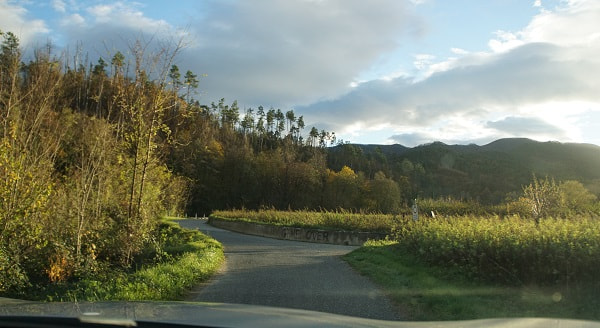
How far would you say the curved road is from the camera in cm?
809

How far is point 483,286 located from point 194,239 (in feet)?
42.2

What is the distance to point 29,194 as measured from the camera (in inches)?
400

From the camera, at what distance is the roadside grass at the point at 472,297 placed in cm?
716

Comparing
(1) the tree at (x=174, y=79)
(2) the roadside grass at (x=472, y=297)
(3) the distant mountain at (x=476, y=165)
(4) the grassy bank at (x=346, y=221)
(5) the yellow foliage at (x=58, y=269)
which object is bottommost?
(5) the yellow foliage at (x=58, y=269)

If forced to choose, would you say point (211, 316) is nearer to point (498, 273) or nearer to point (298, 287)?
point (298, 287)

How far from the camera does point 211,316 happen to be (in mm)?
3412

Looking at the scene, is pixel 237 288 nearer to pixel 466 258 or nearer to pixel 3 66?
pixel 466 258

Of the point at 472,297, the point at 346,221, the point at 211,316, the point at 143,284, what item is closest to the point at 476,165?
the point at 346,221

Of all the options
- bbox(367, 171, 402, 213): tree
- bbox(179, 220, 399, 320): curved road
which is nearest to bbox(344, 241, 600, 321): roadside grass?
bbox(179, 220, 399, 320): curved road

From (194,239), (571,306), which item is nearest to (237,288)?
(571,306)

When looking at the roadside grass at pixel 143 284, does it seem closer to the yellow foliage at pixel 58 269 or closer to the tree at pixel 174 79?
the yellow foliage at pixel 58 269

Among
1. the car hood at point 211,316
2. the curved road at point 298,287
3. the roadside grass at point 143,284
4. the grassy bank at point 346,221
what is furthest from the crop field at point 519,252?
the grassy bank at point 346,221

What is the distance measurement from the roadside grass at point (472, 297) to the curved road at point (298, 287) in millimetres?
451

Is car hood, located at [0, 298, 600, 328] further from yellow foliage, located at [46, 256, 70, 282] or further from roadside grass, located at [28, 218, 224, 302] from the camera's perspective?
yellow foliage, located at [46, 256, 70, 282]
